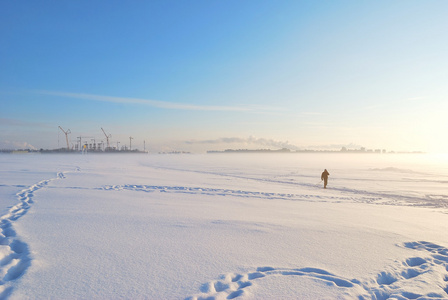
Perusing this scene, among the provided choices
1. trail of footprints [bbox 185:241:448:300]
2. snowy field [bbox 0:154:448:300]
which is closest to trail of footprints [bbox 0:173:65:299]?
snowy field [bbox 0:154:448:300]

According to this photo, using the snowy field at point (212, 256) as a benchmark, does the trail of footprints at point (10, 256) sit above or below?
above

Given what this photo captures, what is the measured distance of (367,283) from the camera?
13.0 ft

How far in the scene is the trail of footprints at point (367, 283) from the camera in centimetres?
362

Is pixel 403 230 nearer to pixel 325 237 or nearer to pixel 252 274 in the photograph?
pixel 325 237

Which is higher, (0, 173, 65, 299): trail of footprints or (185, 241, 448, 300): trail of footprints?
(0, 173, 65, 299): trail of footprints

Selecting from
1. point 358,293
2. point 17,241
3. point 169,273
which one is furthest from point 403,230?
point 17,241

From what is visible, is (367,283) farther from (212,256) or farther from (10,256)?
(10,256)

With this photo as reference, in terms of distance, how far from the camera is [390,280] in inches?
164

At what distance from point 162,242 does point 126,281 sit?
1610 millimetres

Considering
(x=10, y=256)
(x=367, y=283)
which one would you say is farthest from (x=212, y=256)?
(x=10, y=256)

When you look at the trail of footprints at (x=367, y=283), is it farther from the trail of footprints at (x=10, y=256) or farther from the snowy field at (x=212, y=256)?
the trail of footprints at (x=10, y=256)

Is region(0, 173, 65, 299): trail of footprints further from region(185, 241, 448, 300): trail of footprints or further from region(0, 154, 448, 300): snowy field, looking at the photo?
region(185, 241, 448, 300): trail of footprints

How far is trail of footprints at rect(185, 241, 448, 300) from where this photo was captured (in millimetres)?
3617

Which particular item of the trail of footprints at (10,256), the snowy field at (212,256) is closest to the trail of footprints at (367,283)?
the snowy field at (212,256)
